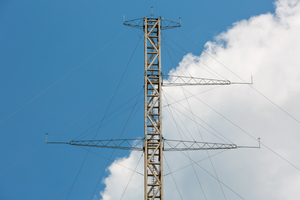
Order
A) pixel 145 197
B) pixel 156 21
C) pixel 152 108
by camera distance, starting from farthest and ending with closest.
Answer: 1. pixel 156 21
2. pixel 152 108
3. pixel 145 197

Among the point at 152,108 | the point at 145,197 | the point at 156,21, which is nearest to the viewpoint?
the point at 145,197

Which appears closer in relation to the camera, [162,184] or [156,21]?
[162,184]

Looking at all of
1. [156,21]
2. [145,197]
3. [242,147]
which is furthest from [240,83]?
[145,197]

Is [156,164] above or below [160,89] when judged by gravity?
below

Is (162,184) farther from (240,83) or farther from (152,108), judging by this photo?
(240,83)

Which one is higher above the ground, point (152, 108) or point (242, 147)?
point (152, 108)

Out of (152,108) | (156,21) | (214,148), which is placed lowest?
(214,148)

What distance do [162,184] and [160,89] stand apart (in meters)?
9.90

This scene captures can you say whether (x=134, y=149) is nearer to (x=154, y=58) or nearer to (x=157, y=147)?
(x=157, y=147)

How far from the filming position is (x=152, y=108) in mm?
57219

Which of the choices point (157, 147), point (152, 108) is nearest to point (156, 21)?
point (152, 108)

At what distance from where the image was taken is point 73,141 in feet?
185

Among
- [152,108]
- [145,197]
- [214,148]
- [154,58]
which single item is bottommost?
[145,197]

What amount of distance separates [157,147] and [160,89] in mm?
6252
